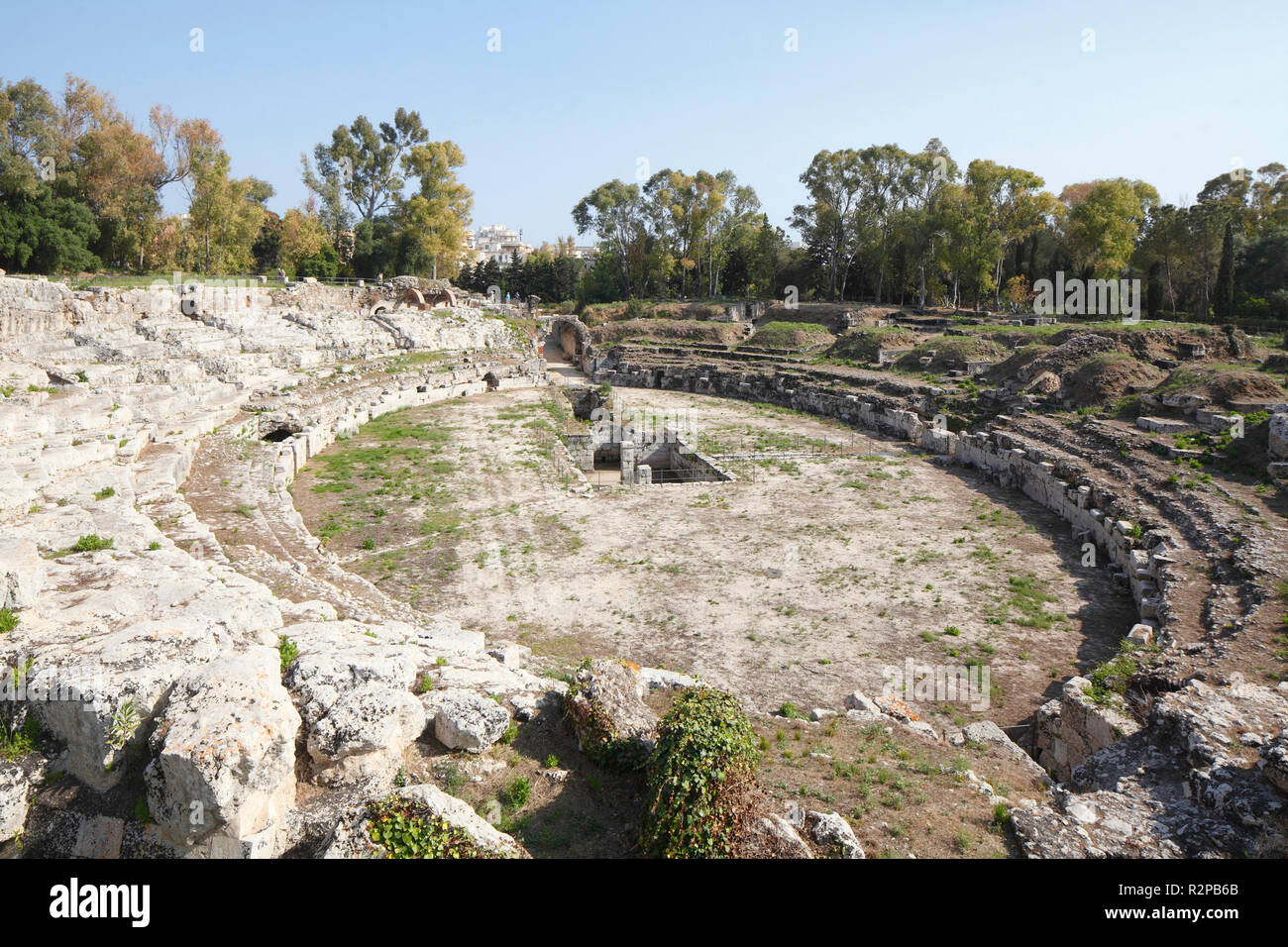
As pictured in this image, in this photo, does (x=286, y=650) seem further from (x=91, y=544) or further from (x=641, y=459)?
(x=641, y=459)

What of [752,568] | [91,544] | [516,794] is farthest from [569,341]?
[516,794]

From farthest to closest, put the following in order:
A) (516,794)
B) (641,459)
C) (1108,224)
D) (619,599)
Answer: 1. (1108,224)
2. (641,459)
3. (619,599)
4. (516,794)

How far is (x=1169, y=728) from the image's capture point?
758 centimetres

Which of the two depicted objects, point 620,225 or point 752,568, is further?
point 620,225

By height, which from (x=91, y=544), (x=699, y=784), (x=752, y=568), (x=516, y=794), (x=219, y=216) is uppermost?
(x=219, y=216)

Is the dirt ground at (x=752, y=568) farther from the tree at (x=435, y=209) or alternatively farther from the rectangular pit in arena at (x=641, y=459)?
the tree at (x=435, y=209)

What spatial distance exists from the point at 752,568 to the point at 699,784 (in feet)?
27.5

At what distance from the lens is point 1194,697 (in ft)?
25.7

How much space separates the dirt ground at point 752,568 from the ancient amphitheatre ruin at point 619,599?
0.28 feet

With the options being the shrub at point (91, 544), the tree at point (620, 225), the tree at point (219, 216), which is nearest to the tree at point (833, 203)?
the tree at point (620, 225)
